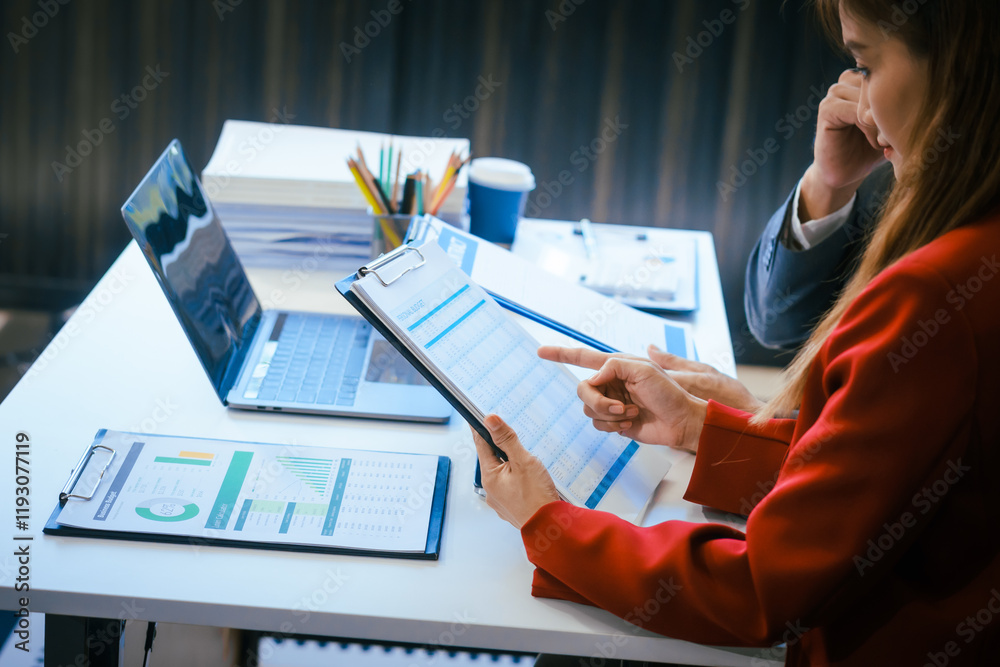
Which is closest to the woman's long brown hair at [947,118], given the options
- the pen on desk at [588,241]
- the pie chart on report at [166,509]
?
the pie chart on report at [166,509]

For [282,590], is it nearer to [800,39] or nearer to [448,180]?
[448,180]

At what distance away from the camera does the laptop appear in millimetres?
1108

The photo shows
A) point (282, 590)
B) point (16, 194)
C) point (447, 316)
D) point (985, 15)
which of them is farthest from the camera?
point (16, 194)

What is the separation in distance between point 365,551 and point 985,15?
71 cm

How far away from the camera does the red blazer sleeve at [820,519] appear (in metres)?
0.70

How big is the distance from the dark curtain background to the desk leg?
1.83 metres

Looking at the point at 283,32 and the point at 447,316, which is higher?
the point at 283,32

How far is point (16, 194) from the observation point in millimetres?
2561

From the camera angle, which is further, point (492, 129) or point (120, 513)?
point (492, 129)

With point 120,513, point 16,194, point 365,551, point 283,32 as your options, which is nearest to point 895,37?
point 365,551

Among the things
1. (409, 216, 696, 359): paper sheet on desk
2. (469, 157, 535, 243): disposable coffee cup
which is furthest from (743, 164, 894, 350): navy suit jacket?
(469, 157, 535, 243): disposable coffee cup

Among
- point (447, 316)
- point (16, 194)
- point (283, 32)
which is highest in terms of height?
point (283, 32)

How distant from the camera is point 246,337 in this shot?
129 cm

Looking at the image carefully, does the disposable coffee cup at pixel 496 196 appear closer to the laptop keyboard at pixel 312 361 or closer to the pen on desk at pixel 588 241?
the pen on desk at pixel 588 241
